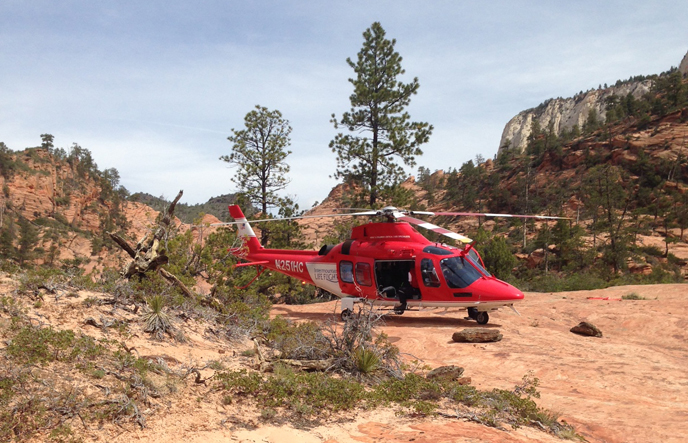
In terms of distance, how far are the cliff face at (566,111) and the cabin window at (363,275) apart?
105 m

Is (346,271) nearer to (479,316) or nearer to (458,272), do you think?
(458,272)

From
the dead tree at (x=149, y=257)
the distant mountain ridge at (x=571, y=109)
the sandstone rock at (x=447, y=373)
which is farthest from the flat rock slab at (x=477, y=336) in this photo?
the distant mountain ridge at (x=571, y=109)

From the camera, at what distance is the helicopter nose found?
9.84 meters

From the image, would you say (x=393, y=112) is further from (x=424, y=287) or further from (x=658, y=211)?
(x=658, y=211)

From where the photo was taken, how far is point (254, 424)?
4031mm

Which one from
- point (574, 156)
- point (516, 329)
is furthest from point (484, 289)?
point (574, 156)

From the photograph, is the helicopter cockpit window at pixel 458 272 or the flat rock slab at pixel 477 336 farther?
the helicopter cockpit window at pixel 458 272

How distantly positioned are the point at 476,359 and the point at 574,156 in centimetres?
6219

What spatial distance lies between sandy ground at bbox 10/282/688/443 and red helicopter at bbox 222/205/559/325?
0.82 meters

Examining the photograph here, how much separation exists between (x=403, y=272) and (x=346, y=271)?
1721 millimetres

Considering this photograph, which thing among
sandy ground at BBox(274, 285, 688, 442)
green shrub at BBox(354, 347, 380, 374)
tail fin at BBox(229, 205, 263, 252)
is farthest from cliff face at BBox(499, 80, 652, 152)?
green shrub at BBox(354, 347, 380, 374)

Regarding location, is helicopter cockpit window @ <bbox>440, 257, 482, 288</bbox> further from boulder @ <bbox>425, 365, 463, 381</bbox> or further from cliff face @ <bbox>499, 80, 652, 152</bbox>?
cliff face @ <bbox>499, 80, 652, 152</bbox>

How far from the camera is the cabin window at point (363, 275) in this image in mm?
11492

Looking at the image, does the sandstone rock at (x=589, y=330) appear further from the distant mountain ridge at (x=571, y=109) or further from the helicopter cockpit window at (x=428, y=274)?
the distant mountain ridge at (x=571, y=109)
